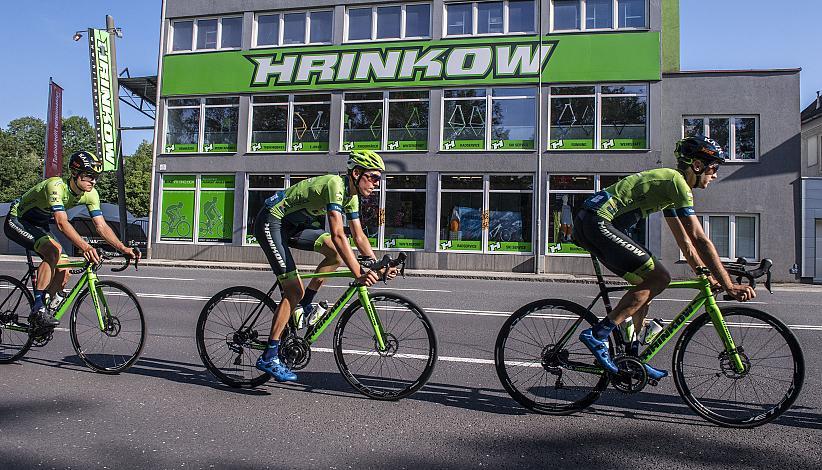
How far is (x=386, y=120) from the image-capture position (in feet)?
76.0

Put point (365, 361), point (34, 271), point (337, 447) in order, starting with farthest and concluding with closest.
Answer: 1. point (34, 271)
2. point (365, 361)
3. point (337, 447)

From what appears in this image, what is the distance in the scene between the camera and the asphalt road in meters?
3.29

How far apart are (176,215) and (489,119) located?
539 inches

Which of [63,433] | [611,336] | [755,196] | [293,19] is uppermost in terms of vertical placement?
[293,19]

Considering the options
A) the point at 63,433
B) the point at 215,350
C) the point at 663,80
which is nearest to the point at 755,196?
the point at 663,80

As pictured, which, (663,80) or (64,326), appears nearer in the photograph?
(64,326)

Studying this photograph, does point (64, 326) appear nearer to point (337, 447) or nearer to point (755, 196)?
point (337, 447)

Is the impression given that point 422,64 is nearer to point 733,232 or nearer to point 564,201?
point 564,201

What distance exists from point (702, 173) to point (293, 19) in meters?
23.3

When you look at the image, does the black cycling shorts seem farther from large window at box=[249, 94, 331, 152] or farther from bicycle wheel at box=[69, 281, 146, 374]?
large window at box=[249, 94, 331, 152]

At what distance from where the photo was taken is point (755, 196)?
20297 millimetres

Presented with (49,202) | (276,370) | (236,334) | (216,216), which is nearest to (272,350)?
(276,370)

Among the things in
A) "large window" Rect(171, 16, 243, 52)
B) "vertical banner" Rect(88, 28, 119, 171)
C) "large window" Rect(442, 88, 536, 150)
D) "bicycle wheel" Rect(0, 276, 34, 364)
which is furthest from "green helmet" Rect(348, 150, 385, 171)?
"vertical banner" Rect(88, 28, 119, 171)

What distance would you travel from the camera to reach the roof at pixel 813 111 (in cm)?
3335
